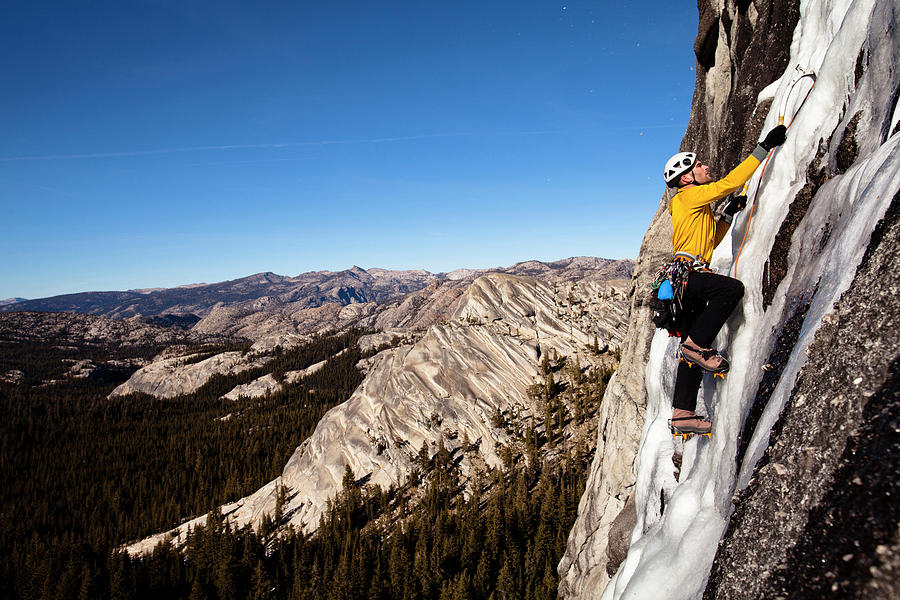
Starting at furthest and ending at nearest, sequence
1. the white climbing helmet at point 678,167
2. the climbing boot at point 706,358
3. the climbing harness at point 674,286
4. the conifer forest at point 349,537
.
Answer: the conifer forest at point 349,537 → the white climbing helmet at point 678,167 → the climbing harness at point 674,286 → the climbing boot at point 706,358

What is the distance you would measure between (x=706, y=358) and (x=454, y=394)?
2441 inches

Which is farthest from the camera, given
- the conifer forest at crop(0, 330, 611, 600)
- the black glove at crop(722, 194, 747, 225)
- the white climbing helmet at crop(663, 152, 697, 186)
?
the conifer forest at crop(0, 330, 611, 600)

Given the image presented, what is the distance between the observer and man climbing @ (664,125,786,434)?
26.1 feet

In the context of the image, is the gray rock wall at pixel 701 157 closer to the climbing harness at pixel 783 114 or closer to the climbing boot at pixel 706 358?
the climbing harness at pixel 783 114

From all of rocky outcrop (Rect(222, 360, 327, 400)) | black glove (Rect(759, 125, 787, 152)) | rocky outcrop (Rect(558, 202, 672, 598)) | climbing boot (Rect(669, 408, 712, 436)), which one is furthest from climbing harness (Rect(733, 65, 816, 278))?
rocky outcrop (Rect(222, 360, 327, 400))

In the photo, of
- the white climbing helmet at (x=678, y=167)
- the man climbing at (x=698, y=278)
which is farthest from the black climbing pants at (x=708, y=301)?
the white climbing helmet at (x=678, y=167)

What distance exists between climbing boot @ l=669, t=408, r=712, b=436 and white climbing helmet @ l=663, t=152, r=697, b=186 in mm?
4774

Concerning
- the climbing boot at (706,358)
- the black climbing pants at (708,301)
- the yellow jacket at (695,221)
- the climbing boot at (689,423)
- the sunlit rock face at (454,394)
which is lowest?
the sunlit rock face at (454,394)

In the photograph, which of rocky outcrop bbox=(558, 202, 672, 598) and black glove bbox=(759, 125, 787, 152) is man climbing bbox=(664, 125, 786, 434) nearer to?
black glove bbox=(759, 125, 787, 152)

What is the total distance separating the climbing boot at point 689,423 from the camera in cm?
879

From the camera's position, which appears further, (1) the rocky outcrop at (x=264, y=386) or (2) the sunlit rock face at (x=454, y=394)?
(1) the rocky outcrop at (x=264, y=386)

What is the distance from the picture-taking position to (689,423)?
29.1ft

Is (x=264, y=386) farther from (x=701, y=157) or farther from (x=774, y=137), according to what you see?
(x=774, y=137)

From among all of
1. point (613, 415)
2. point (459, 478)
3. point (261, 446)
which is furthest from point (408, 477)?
point (261, 446)
